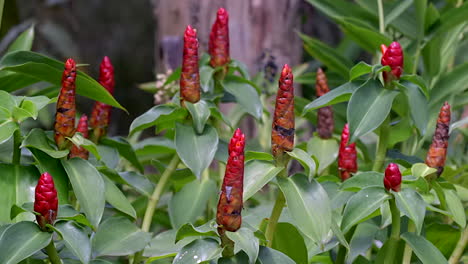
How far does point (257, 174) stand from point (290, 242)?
0.64 feet

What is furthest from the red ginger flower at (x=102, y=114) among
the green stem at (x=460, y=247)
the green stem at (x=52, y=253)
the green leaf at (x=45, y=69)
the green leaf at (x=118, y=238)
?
the green stem at (x=460, y=247)

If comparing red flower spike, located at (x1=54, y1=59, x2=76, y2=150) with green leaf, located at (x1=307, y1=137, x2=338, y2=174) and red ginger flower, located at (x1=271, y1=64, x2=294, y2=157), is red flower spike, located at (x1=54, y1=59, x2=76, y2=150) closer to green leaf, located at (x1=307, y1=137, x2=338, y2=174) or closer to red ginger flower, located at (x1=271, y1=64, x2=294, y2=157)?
red ginger flower, located at (x1=271, y1=64, x2=294, y2=157)

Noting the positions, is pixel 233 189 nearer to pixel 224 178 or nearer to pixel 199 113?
pixel 224 178

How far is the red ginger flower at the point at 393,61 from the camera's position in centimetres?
113

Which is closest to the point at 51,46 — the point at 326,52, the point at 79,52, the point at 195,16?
the point at 79,52

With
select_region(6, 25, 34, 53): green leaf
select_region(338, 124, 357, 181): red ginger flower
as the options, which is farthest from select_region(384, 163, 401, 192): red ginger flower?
select_region(6, 25, 34, 53): green leaf

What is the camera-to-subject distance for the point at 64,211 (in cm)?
99

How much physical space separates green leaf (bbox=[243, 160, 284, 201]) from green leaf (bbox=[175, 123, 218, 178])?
0.13 m

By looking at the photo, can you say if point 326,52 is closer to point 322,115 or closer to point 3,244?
point 322,115

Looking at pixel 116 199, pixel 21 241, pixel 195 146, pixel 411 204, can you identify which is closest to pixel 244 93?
pixel 195 146

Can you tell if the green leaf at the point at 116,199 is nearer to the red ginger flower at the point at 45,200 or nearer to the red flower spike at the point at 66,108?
the red flower spike at the point at 66,108

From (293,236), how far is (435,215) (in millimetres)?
471

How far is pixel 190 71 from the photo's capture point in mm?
1189

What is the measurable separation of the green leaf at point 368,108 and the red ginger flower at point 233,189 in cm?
23
